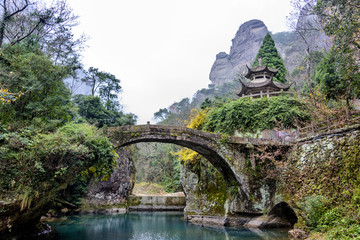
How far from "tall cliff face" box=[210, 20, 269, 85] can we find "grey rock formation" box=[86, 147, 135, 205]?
47.6m

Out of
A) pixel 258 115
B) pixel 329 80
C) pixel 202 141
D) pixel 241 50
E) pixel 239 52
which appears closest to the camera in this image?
pixel 329 80

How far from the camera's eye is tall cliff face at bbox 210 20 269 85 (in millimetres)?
65250

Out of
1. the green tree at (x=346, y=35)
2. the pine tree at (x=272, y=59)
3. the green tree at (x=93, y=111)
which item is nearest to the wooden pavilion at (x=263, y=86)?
the pine tree at (x=272, y=59)

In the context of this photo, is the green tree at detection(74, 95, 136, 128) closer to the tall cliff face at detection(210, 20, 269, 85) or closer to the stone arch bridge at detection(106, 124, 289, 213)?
the stone arch bridge at detection(106, 124, 289, 213)

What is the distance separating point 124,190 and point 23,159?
50.5 ft

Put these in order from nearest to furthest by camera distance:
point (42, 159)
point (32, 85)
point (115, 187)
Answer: point (42, 159) → point (32, 85) → point (115, 187)

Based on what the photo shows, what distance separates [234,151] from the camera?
13406 mm

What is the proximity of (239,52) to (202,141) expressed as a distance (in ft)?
201

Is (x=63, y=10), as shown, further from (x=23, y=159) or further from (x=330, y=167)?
(x=330, y=167)

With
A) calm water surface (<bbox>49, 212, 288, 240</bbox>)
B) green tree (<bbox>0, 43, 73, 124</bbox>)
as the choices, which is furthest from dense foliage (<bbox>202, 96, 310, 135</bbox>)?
green tree (<bbox>0, 43, 73, 124</bbox>)

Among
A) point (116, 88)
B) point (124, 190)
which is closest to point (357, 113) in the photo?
point (124, 190)

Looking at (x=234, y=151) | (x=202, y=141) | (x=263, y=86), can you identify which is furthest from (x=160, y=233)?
(x=263, y=86)

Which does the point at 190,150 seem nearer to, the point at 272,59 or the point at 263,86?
the point at 263,86

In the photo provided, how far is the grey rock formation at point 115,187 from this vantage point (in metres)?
20.6
